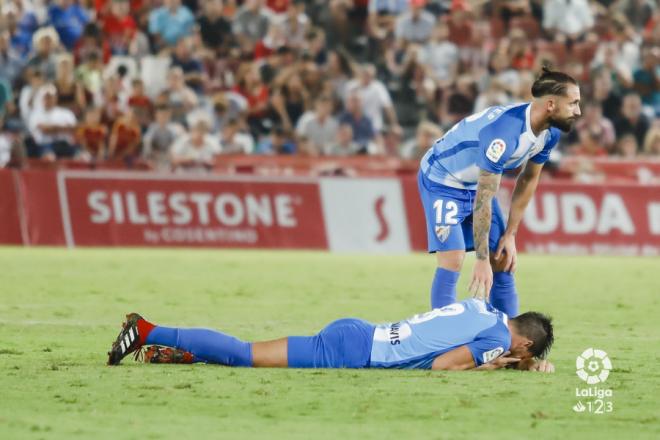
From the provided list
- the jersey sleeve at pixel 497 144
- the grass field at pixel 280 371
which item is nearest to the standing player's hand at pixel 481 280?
the grass field at pixel 280 371

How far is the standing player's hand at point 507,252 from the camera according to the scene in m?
10.4

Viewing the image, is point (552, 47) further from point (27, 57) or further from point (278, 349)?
point (278, 349)

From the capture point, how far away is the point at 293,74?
23953mm

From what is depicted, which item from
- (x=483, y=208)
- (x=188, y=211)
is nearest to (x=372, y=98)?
Answer: (x=188, y=211)

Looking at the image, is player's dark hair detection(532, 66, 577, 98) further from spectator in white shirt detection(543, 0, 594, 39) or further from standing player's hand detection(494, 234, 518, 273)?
spectator in white shirt detection(543, 0, 594, 39)

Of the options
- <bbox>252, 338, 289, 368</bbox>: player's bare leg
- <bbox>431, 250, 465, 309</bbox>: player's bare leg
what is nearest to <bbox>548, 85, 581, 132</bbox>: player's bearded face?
<bbox>431, 250, 465, 309</bbox>: player's bare leg

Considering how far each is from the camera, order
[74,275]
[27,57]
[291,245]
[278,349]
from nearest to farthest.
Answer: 1. [278,349]
2. [74,275]
3. [291,245]
4. [27,57]

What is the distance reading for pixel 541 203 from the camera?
70.0 feet

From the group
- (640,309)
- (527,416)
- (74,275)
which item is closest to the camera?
(527,416)

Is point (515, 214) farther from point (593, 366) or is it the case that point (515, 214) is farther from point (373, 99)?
point (373, 99)

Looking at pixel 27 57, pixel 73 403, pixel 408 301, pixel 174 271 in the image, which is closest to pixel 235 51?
pixel 27 57

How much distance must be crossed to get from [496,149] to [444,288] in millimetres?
1155

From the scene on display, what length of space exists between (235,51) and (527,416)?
1795cm

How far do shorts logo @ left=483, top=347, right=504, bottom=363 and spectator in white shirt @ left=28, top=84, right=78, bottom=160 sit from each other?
1353 cm
